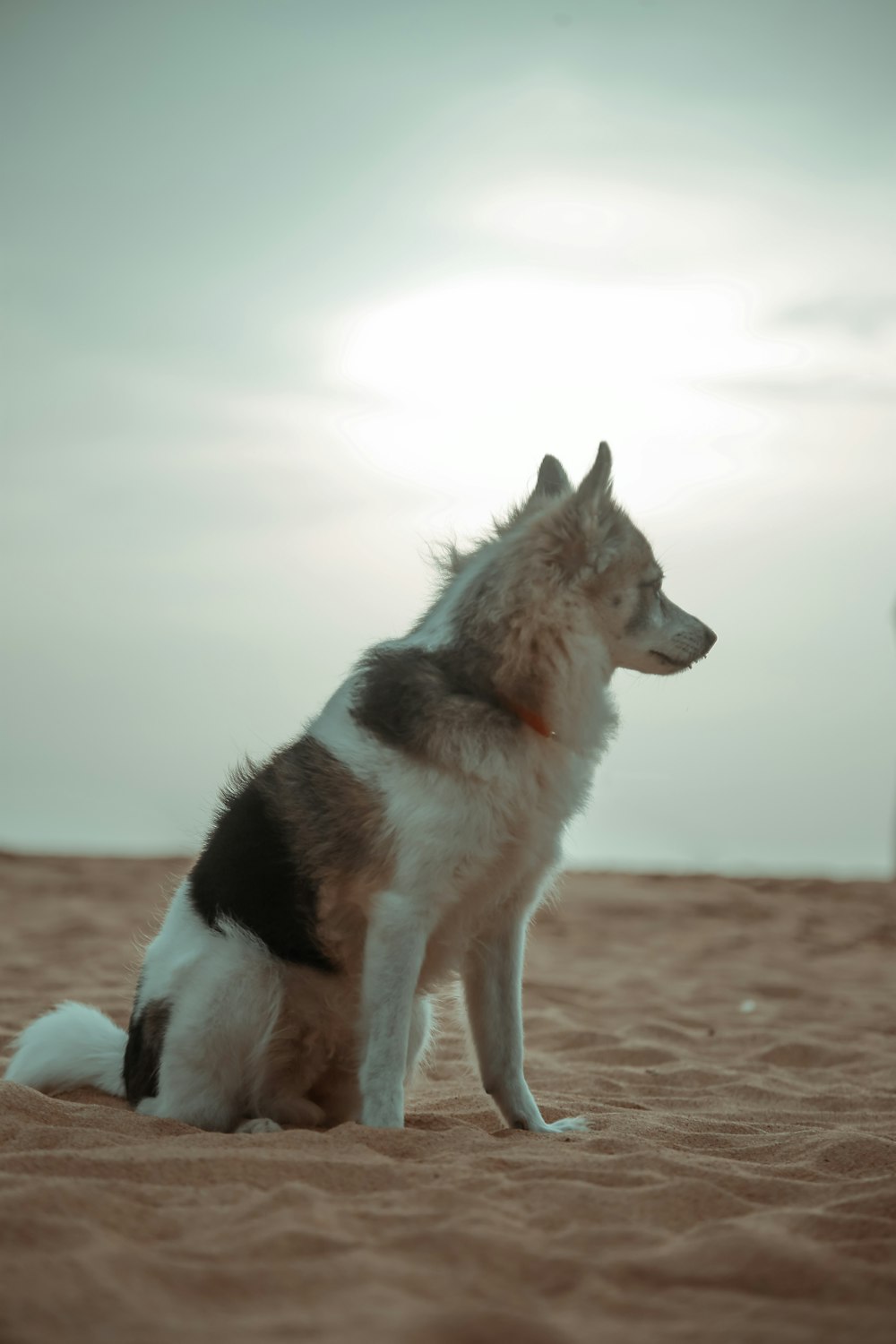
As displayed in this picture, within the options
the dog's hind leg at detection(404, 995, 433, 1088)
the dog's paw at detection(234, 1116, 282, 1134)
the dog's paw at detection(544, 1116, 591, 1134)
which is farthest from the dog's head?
the dog's paw at detection(234, 1116, 282, 1134)

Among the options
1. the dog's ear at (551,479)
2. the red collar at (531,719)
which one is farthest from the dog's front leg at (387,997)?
the dog's ear at (551,479)

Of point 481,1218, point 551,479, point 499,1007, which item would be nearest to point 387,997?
point 499,1007

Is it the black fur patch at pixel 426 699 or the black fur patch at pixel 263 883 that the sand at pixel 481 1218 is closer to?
the black fur patch at pixel 263 883

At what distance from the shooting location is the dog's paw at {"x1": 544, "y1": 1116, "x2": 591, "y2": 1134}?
13.7ft

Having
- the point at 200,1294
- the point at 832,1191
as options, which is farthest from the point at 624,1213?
the point at 200,1294

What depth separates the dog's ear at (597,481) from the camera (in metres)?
4.21

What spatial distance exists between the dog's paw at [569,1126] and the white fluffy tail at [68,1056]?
158 cm

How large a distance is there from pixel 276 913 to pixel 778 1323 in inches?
85.7

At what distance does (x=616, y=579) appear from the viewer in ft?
14.1

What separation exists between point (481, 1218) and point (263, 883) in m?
1.56

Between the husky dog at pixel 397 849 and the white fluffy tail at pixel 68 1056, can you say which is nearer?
the husky dog at pixel 397 849

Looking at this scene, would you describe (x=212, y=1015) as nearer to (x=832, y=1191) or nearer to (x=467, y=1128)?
(x=467, y=1128)

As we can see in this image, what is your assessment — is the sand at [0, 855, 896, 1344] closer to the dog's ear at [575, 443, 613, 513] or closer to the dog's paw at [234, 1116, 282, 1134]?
the dog's paw at [234, 1116, 282, 1134]

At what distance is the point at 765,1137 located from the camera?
4.16 m
